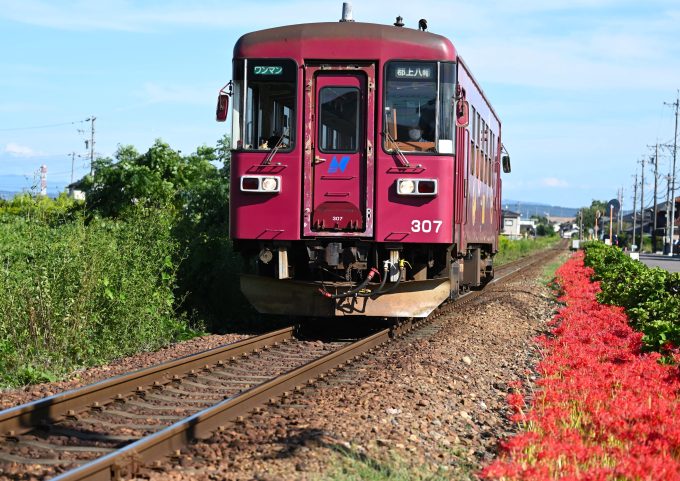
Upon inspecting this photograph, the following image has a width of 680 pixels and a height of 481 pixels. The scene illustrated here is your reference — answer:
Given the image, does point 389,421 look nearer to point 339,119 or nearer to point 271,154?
point 271,154

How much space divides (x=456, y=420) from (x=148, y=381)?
2.62 m

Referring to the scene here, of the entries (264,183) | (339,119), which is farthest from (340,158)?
(264,183)

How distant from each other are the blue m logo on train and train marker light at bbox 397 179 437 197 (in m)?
0.66

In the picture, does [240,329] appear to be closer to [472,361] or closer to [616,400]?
[472,361]

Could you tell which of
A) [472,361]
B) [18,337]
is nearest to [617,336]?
[472,361]

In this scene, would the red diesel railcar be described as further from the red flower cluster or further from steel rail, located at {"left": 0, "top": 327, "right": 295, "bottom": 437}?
the red flower cluster

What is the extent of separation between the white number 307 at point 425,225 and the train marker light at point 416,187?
32 cm

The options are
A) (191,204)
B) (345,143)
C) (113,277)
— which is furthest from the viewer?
(191,204)

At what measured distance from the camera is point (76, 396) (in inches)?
269

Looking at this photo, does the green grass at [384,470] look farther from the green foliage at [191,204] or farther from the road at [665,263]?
the road at [665,263]

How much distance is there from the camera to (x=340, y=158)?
11141 mm

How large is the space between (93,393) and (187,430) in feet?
4.84

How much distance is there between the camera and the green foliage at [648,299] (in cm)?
1000

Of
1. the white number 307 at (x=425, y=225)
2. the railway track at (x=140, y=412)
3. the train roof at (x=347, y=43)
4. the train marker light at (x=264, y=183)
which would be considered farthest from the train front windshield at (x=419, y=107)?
the railway track at (x=140, y=412)
